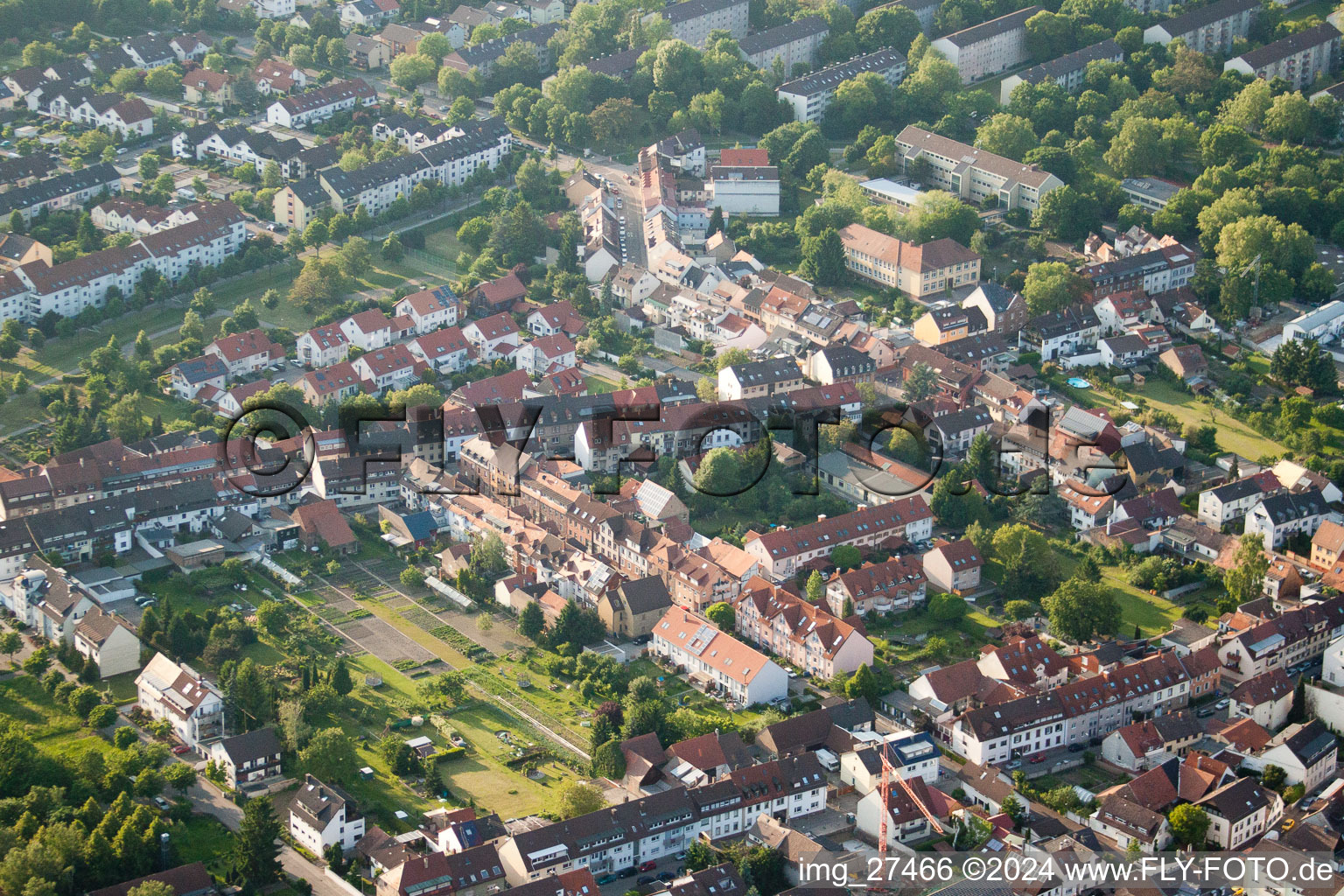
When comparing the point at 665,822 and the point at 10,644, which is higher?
the point at 10,644

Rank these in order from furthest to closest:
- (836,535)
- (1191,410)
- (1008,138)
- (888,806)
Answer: (1008,138), (1191,410), (836,535), (888,806)

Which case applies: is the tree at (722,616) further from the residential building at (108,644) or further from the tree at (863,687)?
the residential building at (108,644)

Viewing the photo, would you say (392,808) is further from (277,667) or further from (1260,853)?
(1260,853)

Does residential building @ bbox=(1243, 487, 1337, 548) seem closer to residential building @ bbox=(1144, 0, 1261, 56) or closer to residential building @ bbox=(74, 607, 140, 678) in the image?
residential building @ bbox=(74, 607, 140, 678)

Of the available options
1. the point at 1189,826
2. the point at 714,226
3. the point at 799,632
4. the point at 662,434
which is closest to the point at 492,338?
the point at 662,434

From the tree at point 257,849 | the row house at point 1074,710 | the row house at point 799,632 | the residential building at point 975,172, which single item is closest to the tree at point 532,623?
the row house at point 799,632

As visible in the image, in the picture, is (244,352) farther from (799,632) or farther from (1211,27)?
(1211,27)

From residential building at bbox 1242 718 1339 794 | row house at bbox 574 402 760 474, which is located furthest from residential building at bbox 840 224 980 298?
residential building at bbox 1242 718 1339 794
